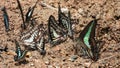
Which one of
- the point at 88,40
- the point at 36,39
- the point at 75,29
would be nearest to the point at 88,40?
the point at 88,40

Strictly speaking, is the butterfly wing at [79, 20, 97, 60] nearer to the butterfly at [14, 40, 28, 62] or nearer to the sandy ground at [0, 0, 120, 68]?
the sandy ground at [0, 0, 120, 68]

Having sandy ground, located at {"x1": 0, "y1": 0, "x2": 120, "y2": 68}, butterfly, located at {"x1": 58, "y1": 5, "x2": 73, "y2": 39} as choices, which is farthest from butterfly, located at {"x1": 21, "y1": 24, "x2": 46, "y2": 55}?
butterfly, located at {"x1": 58, "y1": 5, "x2": 73, "y2": 39}

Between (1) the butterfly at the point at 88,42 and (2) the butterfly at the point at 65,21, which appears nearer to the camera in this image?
(1) the butterfly at the point at 88,42

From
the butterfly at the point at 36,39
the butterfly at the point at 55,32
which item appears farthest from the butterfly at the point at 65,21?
the butterfly at the point at 36,39

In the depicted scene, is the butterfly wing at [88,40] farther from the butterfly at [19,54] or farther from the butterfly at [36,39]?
the butterfly at [19,54]

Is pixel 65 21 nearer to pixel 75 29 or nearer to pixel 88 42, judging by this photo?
pixel 75 29

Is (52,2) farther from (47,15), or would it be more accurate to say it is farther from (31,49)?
(31,49)

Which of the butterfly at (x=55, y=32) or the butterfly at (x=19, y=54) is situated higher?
the butterfly at (x=55, y=32)

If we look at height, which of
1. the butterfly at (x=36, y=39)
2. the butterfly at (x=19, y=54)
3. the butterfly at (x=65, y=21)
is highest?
the butterfly at (x=65, y=21)
